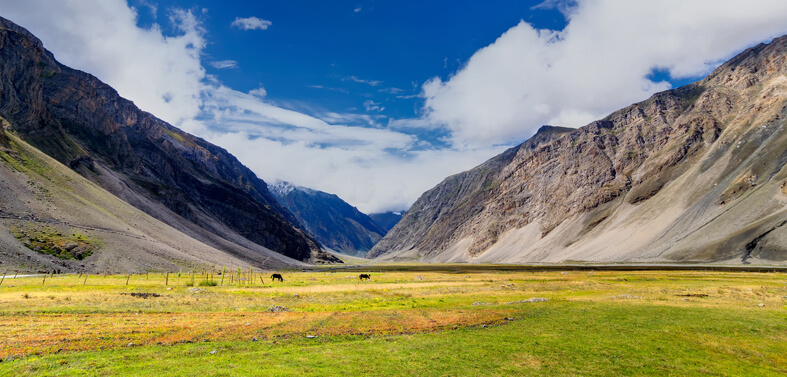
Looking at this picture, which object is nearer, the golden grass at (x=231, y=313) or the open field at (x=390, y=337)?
the open field at (x=390, y=337)

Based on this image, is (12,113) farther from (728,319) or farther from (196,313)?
(728,319)

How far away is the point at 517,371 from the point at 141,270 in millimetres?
87764

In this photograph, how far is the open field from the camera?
16266 millimetres

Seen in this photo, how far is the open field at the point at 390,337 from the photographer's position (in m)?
16.3

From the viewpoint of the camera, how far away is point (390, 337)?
22.1m

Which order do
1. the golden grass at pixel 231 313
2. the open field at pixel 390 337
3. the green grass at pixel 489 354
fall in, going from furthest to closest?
the golden grass at pixel 231 313 → the open field at pixel 390 337 → the green grass at pixel 489 354

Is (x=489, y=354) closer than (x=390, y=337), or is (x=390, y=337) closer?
(x=489, y=354)

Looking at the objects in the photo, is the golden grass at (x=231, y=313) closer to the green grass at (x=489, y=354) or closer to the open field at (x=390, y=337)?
the open field at (x=390, y=337)

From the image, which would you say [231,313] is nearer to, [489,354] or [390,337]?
[390,337]

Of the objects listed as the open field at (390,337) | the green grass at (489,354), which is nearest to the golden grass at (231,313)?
the open field at (390,337)

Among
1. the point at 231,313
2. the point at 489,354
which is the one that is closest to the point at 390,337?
the point at 489,354

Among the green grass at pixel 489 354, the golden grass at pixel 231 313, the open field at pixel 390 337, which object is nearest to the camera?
the green grass at pixel 489 354

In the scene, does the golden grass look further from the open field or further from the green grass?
the green grass

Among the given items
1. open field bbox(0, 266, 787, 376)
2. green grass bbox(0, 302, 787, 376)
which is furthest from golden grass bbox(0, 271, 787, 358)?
green grass bbox(0, 302, 787, 376)
